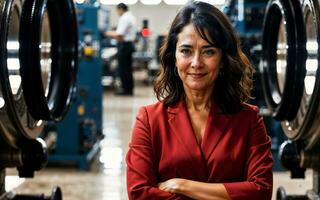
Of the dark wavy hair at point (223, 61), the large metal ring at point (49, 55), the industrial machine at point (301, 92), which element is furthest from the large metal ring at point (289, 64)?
the large metal ring at point (49, 55)

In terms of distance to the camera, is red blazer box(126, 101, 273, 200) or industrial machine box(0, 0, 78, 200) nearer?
red blazer box(126, 101, 273, 200)

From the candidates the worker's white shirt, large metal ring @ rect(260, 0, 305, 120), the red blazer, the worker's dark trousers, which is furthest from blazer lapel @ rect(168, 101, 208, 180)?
the worker's dark trousers

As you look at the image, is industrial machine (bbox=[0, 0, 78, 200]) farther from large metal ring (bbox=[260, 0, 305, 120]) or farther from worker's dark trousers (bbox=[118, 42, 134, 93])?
worker's dark trousers (bbox=[118, 42, 134, 93])

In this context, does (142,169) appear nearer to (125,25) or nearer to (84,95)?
(84,95)

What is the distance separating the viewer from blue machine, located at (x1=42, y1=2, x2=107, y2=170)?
534 cm

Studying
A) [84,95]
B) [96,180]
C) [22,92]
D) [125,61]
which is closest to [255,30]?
[84,95]

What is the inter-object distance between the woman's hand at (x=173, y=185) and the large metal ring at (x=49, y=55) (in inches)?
47.5

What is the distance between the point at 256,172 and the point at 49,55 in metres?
2.21

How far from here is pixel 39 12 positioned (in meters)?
3.03

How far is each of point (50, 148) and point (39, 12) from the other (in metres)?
2.44

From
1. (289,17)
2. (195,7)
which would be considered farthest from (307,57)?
(195,7)

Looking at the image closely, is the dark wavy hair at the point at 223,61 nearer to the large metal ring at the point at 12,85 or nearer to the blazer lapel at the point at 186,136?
the blazer lapel at the point at 186,136

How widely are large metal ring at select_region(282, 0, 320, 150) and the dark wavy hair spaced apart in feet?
2.86

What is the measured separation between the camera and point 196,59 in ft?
6.61
